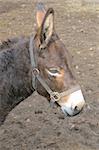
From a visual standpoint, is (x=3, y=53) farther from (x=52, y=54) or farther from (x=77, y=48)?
(x=77, y=48)

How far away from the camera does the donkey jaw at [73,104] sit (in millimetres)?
4129

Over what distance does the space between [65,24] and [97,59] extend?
2.39m

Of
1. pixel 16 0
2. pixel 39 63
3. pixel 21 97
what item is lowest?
pixel 16 0

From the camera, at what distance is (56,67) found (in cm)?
412

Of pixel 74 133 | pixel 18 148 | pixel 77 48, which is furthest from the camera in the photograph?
pixel 77 48

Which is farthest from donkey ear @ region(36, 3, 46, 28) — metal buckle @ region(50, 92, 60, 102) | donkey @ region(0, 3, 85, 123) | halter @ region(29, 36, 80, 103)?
metal buckle @ region(50, 92, 60, 102)

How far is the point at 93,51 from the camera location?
846cm

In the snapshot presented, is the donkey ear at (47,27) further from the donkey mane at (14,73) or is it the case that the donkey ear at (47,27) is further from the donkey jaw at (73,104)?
the donkey jaw at (73,104)

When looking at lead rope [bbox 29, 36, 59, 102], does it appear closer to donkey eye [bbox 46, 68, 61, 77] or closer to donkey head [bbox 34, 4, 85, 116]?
donkey head [bbox 34, 4, 85, 116]

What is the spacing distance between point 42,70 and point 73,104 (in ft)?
1.50

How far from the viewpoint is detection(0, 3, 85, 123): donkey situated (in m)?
4.13

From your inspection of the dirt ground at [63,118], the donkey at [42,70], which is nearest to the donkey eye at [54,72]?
the donkey at [42,70]

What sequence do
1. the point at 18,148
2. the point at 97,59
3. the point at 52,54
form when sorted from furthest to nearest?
1. the point at 97,59
2. the point at 18,148
3. the point at 52,54

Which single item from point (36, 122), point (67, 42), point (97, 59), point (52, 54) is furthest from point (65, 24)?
point (52, 54)
